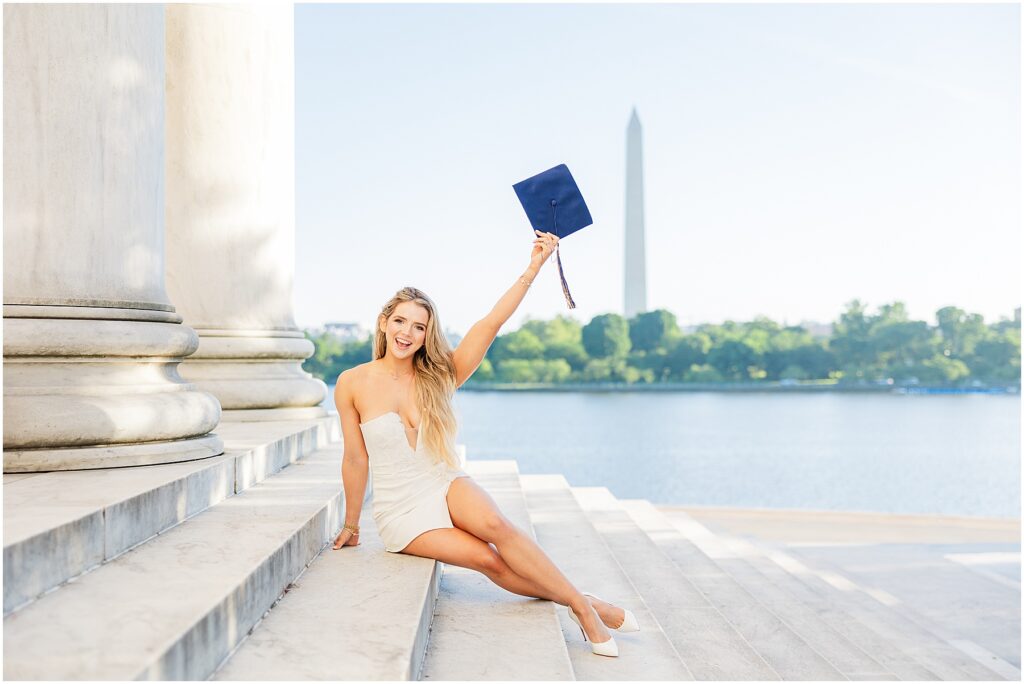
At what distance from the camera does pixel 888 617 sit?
24.6 meters

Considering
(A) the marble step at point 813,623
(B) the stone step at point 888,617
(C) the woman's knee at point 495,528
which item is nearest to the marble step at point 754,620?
(A) the marble step at point 813,623

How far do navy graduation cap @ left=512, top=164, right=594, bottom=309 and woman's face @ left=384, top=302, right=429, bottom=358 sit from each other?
6.61 ft

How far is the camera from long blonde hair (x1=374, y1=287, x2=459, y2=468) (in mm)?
13594

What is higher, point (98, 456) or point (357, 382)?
point (357, 382)

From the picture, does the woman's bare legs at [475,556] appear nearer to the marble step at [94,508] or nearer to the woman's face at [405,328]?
the woman's face at [405,328]

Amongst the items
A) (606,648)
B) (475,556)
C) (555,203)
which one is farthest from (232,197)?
(606,648)

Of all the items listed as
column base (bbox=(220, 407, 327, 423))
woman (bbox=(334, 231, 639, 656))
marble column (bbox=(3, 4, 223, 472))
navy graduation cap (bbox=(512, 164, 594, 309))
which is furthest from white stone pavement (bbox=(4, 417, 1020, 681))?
navy graduation cap (bbox=(512, 164, 594, 309))

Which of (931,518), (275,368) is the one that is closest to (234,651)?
(275,368)

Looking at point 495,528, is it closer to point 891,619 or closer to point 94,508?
point 94,508

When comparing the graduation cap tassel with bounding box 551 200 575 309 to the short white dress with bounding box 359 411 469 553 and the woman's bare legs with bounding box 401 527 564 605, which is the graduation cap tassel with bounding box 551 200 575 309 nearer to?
the short white dress with bounding box 359 411 469 553

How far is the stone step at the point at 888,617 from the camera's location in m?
20.3

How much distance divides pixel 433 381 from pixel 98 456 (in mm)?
4831

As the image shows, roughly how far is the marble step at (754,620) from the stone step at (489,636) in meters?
4.69

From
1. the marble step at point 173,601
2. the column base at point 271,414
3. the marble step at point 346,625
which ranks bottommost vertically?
the marble step at point 346,625
